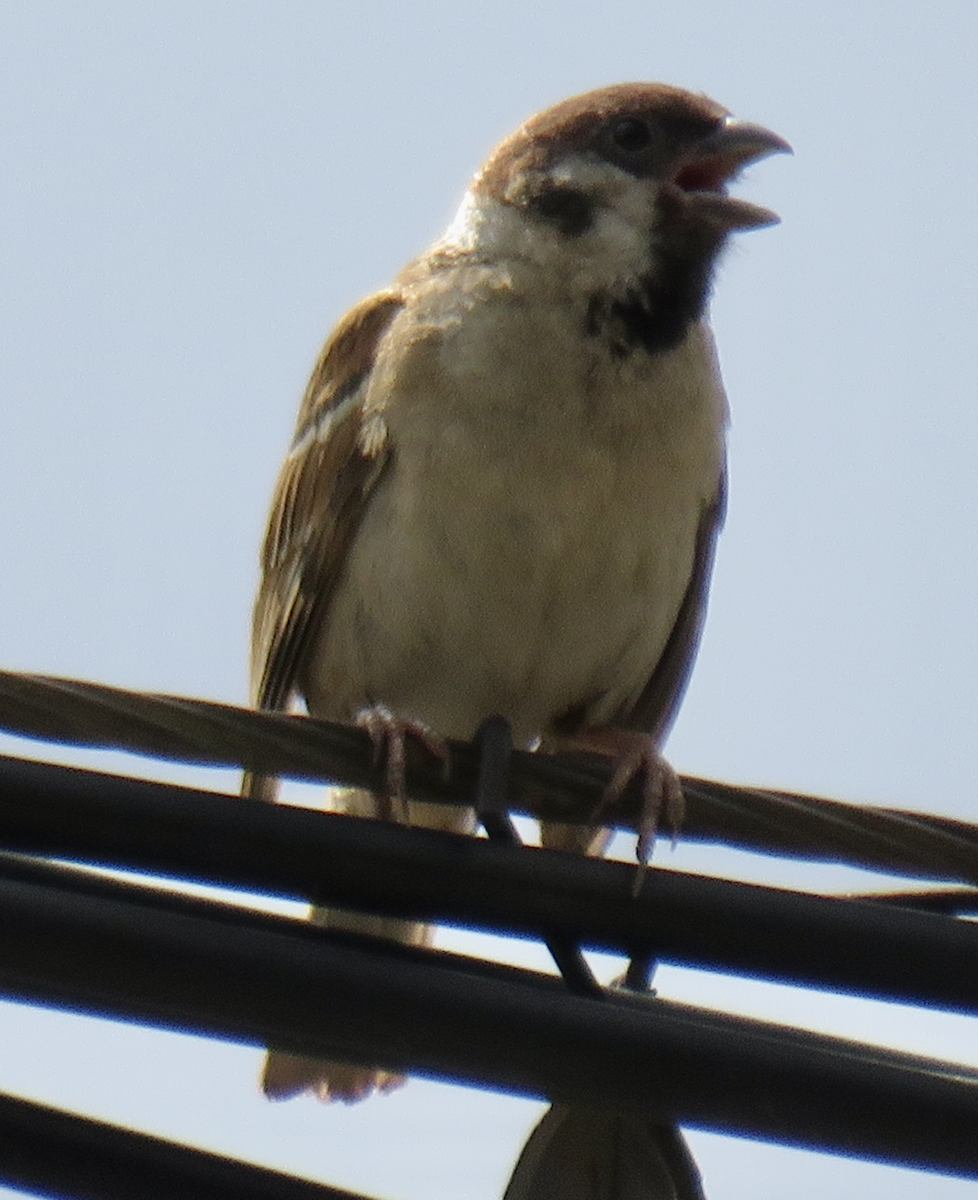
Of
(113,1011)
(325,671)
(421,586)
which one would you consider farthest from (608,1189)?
(325,671)

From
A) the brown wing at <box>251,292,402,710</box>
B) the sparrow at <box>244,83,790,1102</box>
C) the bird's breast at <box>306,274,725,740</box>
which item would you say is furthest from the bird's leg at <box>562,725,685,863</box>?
the brown wing at <box>251,292,402,710</box>

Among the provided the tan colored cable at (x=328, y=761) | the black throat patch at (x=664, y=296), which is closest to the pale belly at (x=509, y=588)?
the black throat patch at (x=664, y=296)

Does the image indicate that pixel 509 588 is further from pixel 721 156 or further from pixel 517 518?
pixel 721 156

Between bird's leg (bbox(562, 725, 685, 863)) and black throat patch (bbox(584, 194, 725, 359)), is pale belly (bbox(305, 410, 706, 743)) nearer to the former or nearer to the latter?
bird's leg (bbox(562, 725, 685, 863))

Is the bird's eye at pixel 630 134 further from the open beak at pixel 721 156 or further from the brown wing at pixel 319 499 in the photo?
the brown wing at pixel 319 499

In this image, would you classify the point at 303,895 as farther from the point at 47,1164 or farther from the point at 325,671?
the point at 325,671

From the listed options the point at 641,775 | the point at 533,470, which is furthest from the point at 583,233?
the point at 641,775
